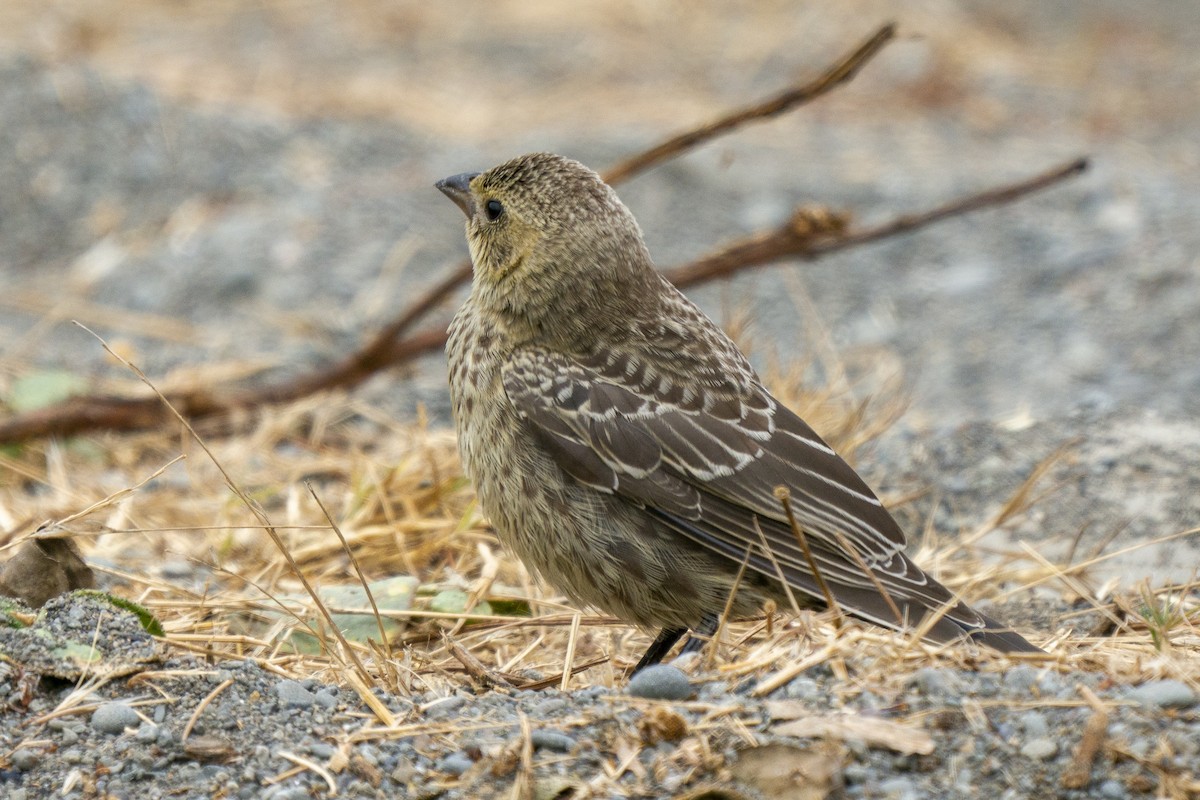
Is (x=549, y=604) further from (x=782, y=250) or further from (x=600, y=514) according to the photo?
(x=782, y=250)

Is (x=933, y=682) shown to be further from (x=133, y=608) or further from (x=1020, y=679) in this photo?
(x=133, y=608)

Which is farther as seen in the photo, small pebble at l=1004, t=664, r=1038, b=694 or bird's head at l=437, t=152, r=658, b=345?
bird's head at l=437, t=152, r=658, b=345

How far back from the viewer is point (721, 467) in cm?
380

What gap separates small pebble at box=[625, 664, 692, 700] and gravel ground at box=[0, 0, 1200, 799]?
Result: 53 mm

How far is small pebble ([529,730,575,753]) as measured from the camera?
2873 mm

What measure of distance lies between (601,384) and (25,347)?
13.9 ft

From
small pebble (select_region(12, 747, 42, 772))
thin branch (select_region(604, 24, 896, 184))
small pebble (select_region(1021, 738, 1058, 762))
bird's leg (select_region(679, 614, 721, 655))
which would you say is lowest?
bird's leg (select_region(679, 614, 721, 655))

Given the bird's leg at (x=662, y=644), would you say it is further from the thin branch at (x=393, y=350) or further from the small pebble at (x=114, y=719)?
the thin branch at (x=393, y=350)

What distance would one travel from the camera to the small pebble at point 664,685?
301cm

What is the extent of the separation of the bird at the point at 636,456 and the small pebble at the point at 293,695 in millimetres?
805

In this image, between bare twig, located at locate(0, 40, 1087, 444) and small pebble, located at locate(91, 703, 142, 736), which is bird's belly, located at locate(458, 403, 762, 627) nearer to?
small pebble, located at locate(91, 703, 142, 736)

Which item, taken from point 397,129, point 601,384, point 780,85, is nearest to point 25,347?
point 397,129

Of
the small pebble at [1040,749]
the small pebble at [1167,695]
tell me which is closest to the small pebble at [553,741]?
the small pebble at [1040,749]

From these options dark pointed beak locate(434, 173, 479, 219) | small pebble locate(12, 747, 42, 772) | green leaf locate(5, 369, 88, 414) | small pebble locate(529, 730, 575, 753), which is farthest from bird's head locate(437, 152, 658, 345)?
green leaf locate(5, 369, 88, 414)
